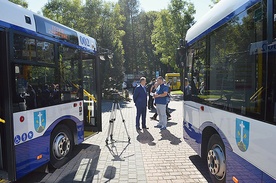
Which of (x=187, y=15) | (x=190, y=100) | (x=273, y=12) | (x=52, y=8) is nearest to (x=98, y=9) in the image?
(x=52, y=8)

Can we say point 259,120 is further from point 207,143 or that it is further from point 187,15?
point 187,15

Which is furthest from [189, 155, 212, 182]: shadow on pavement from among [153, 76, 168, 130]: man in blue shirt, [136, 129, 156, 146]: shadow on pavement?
[153, 76, 168, 130]: man in blue shirt

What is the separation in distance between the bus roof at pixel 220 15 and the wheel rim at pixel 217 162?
79.0 inches

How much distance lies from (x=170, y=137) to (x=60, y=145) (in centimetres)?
369

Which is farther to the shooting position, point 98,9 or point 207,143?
point 98,9

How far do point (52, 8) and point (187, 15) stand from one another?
586 inches

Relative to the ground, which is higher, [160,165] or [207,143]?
[207,143]

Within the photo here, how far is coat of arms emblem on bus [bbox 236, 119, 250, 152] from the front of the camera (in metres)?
2.88

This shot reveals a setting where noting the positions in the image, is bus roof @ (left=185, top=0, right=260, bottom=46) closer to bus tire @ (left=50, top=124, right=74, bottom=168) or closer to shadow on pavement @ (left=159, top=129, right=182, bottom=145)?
shadow on pavement @ (left=159, top=129, right=182, bottom=145)

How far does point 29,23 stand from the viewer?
4.07m

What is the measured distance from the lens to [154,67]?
52.3 meters

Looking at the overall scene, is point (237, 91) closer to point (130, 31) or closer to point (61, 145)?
point (61, 145)

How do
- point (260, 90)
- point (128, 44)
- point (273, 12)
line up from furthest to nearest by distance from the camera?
point (128, 44) < point (260, 90) < point (273, 12)

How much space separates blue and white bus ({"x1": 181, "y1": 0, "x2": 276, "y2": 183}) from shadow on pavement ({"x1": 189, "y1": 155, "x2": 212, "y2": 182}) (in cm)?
40
